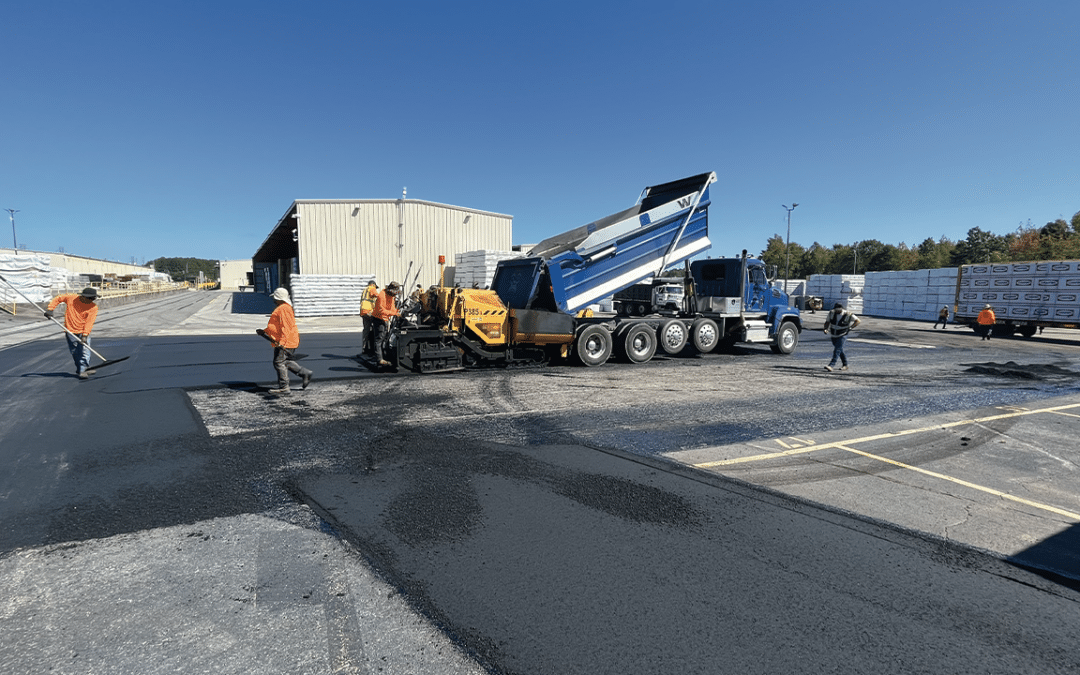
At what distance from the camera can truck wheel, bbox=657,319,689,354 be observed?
41.9 feet

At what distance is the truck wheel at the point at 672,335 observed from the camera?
1278cm

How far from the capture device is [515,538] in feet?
12.4

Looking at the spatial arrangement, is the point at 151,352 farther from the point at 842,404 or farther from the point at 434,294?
the point at 842,404

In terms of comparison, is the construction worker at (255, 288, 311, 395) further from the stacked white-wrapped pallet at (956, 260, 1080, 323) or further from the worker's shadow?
the stacked white-wrapped pallet at (956, 260, 1080, 323)

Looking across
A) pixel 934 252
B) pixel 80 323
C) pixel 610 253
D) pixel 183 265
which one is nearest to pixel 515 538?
pixel 610 253

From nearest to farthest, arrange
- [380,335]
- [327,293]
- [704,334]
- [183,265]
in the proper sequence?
[380,335] < [704,334] < [327,293] < [183,265]

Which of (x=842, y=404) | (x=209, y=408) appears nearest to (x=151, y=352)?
(x=209, y=408)

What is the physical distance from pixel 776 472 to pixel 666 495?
1360 millimetres

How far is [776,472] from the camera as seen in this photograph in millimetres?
5188

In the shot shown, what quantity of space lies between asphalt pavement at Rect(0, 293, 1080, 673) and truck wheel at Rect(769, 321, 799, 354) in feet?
20.8

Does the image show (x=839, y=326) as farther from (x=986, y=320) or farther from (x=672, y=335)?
(x=986, y=320)

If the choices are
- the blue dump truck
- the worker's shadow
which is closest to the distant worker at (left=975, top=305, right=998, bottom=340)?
the blue dump truck

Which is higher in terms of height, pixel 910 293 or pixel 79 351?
pixel 910 293

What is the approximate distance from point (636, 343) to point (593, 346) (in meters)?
Answer: 1.14
